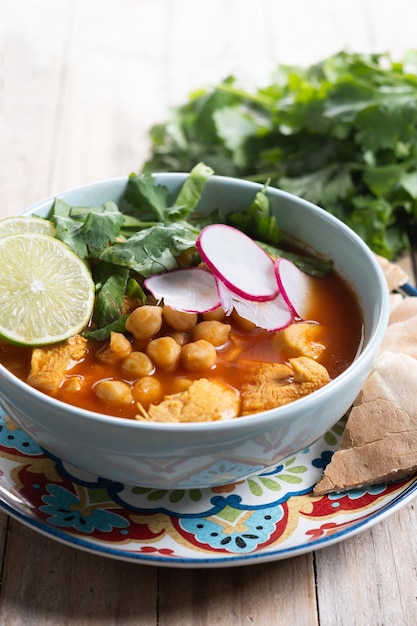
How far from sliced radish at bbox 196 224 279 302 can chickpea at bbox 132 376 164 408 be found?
0.47 metres

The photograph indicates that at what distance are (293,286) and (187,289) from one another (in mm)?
412

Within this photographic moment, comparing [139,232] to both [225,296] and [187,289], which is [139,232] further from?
[225,296]

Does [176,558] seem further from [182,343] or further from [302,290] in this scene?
[302,290]

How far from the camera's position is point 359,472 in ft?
8.38

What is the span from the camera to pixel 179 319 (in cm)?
287

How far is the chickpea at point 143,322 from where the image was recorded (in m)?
2.80

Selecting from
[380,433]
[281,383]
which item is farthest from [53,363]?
[380,433]

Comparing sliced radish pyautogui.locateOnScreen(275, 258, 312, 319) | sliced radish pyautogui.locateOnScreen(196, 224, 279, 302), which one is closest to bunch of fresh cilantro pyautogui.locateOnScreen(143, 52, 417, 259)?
sliced radish pyautogui.locateOnScreen(275, 258, 312, 319)

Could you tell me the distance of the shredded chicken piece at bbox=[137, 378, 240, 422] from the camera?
248 centimetres

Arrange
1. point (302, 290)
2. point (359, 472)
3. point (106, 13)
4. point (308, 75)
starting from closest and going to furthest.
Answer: point (359, 472) < point (302, 290) < point (308, 75) < point (106, 13)

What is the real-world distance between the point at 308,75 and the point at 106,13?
7.00 ft

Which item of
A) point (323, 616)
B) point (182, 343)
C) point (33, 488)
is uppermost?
point (182, 343)

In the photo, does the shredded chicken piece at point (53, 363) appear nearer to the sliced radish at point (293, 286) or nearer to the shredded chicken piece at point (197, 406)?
the shredded chicken piece at point (197, 406)

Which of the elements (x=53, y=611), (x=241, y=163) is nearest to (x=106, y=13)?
(x=241, y=163)
